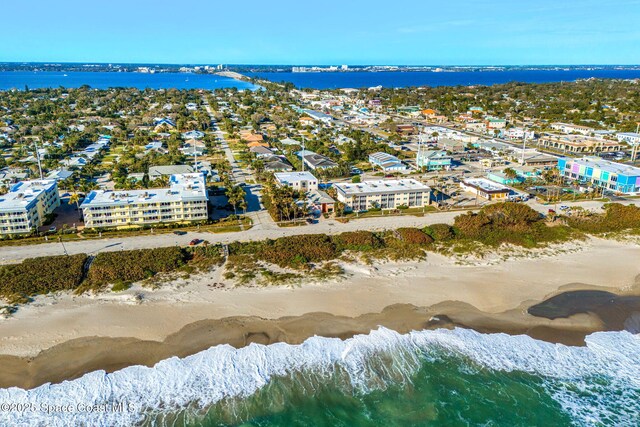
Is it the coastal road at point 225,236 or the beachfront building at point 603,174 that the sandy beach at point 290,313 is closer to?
the coastal road at point 225,236

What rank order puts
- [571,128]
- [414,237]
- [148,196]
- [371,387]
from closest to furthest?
[371,387], [414,237], [148,196], [571,128]

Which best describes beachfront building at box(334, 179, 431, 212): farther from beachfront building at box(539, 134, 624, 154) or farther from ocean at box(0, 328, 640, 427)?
beachfront building at box(539, 134, 624, 154)

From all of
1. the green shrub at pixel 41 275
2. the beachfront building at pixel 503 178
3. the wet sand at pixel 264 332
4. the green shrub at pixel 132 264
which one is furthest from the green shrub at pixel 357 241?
the beachfront building at pixel 503 178

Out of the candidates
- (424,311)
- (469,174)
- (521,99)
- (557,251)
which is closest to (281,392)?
(424,311)

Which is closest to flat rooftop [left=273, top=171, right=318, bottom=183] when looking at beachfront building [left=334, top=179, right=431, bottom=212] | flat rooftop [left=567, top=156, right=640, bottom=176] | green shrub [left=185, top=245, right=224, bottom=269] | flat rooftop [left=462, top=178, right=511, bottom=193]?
beachfront building [left=334, top=179, right=431, bottom=212]

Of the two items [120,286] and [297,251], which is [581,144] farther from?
[120,286]

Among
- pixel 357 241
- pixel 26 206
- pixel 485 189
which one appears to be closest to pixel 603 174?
pixel 485 189
